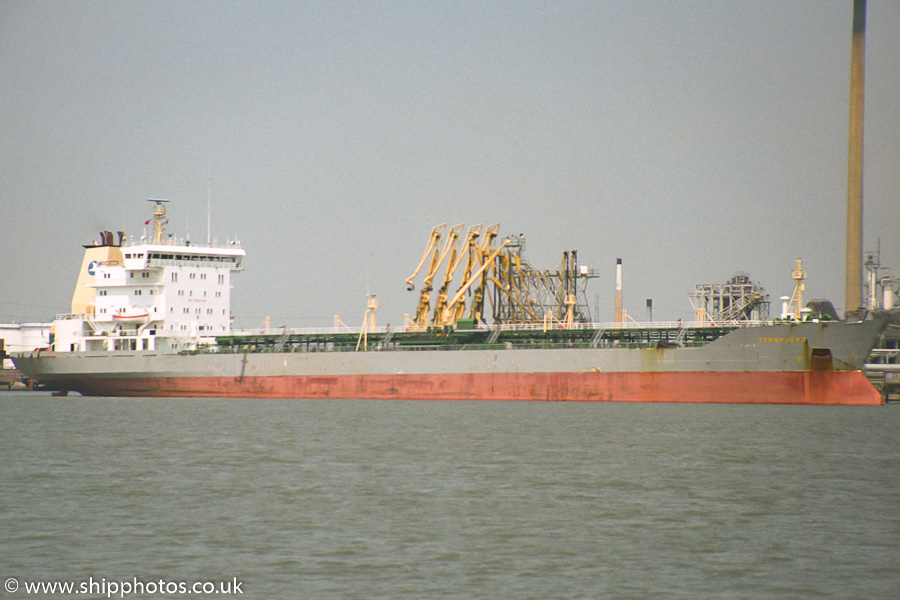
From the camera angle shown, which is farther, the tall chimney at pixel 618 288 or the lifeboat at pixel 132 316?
the tall chimney at pixel 618 288

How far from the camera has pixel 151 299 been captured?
41250 mm

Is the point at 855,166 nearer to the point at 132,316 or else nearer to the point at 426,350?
the point at 426,350

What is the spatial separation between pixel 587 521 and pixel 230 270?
3261 cm

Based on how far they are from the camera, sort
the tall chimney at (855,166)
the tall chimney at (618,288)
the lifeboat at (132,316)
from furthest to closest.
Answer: the tall chimney at (618,288)
the lifeboat at (132,316)
the tall chimney at (855,166)

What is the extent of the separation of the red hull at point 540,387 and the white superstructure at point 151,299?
2174 mm

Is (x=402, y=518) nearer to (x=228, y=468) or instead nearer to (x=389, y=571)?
(x=389, y=571)

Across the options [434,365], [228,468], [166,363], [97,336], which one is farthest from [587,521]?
[97,336]

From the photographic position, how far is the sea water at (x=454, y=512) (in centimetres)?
1049

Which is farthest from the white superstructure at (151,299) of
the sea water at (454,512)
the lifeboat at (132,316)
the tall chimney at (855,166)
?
the tall chimney at (855,166)

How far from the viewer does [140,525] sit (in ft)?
42.6

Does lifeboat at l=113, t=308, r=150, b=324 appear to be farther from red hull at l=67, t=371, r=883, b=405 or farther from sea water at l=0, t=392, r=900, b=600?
sea water at l=0, t=392, r=900, b=600

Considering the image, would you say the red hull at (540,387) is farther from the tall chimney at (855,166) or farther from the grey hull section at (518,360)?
the tall chimney at (855,166)

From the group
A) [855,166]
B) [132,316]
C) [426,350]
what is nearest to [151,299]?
[132,316]

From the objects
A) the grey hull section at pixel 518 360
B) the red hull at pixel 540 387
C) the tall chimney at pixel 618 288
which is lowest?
the red hull at pixel 540 387
